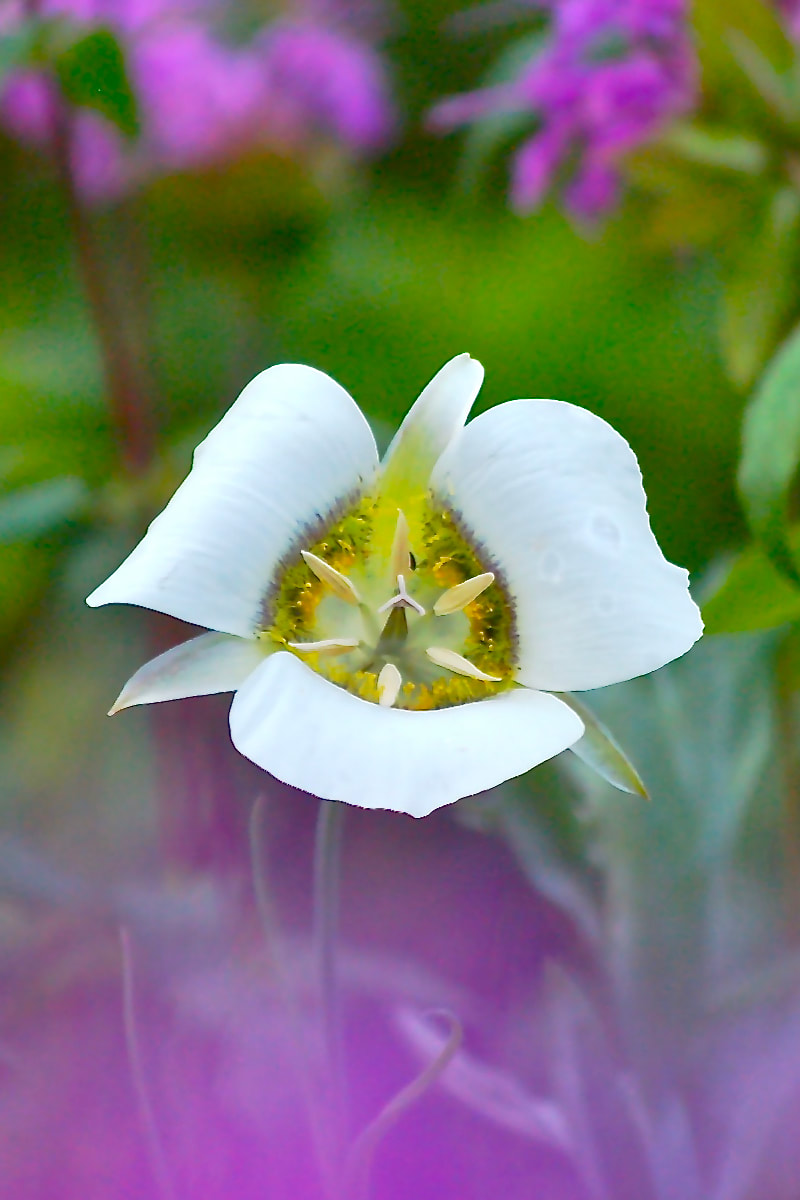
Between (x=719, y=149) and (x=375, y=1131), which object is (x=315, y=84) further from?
(x=375, y=1131)

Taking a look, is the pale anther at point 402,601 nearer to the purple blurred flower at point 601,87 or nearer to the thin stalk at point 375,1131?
the thin stalk at point 375,1131

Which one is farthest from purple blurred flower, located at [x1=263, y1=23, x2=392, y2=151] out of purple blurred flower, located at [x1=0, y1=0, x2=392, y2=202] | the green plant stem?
the green plant stem

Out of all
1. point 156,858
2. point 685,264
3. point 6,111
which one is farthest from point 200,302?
point 156,858

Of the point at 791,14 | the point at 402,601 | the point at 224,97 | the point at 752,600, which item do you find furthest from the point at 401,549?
the point at 224,97

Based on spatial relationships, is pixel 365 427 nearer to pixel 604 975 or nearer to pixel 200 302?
pixel 604 975

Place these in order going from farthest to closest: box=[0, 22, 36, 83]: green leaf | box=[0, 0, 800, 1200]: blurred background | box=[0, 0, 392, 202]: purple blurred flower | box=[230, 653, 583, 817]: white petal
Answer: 1. box=[0, 0, 392, 202]: purple blurred flower
2. box=[0, 22, 36, 83]: green leaf
3. box=[0, 0, 800, 1200]: blurred background
4. box=[230, 653, 583, 817]: white petal

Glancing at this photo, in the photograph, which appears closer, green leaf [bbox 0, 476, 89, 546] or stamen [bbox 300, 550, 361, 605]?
stamen [bbox 300, 550, 361, 605]

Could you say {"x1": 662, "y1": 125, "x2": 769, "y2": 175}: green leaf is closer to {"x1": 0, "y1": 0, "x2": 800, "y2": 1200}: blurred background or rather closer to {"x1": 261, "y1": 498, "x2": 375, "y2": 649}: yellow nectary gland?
{"x1": 0, "y1": 0, "x2": 800, "y2": 1200}: blurred background
